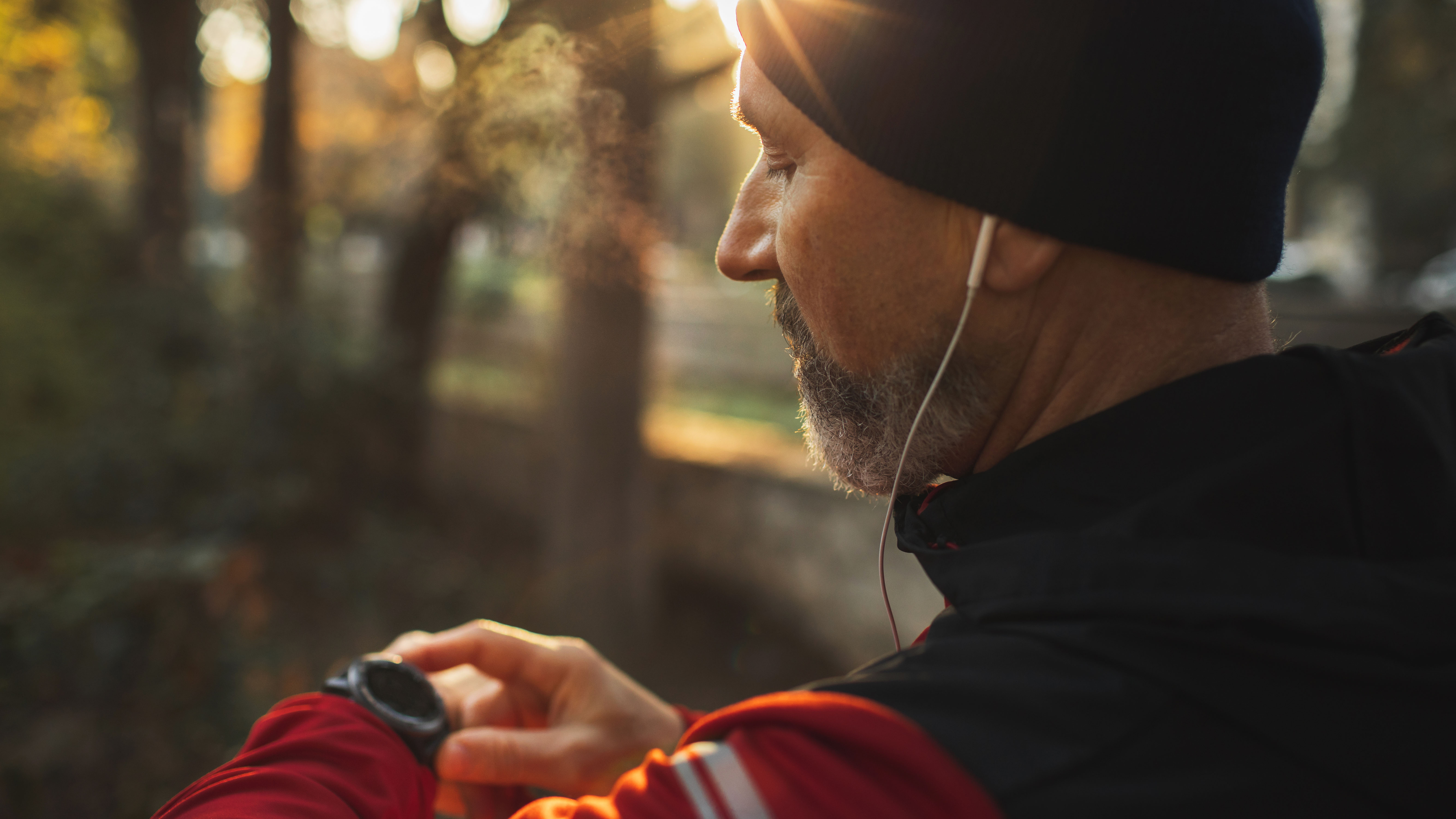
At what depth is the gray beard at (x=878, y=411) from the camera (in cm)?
122

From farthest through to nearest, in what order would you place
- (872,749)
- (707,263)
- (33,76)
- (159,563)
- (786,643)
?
(707,263) → (33,76) → (786,643) → (159,563) → (872,749)

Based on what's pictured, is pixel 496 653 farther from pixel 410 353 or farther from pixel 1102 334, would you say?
pixel 410 353

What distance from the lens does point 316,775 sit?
4.07 ft

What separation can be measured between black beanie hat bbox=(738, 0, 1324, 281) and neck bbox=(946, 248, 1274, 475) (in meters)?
0.05

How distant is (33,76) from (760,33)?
12.8 metres

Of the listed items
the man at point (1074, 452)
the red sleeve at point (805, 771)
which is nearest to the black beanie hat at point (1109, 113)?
the man at point (1074, 452)

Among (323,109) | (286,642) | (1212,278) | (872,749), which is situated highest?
(323,109)

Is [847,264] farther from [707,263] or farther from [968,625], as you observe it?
[707,263]

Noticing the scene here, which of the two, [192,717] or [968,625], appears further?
[192,717]

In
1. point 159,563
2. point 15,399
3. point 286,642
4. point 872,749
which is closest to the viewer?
point 872,749

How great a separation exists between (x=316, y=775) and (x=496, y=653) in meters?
0.47

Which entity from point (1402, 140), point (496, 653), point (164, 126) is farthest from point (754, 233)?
point (1402, 140)

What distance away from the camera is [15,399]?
7.55 m

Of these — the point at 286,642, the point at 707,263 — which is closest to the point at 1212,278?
the point at 286,642
